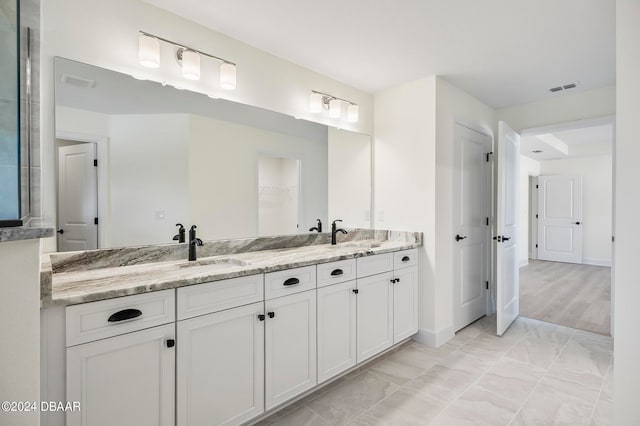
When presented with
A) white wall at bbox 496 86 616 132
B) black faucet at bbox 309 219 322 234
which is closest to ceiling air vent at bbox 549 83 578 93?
white wall at bbox 496 86 616 132

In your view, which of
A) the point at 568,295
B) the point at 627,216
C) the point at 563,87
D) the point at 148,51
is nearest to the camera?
the point at 627,216

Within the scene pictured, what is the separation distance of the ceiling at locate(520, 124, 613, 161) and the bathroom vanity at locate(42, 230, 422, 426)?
4.62 m

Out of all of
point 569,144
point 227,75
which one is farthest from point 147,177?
point 569,144

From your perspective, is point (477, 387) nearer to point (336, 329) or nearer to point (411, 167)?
point (336, 329)

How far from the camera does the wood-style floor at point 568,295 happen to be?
3.56m

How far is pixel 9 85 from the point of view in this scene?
99 cm

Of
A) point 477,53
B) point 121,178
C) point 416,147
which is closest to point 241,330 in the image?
point 121,178

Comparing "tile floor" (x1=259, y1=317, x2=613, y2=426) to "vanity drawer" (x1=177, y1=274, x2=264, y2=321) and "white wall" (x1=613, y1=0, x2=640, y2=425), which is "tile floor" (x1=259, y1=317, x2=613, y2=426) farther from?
"vanity drawer" (x1=177, y1=274, x2=264, y2=321)

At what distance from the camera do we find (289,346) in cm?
190

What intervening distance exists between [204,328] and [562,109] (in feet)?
13.1

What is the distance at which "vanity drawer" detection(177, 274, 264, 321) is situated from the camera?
58.5 inches

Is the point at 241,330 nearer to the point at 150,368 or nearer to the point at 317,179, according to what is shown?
the point at 150,368

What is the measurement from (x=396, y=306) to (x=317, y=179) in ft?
4.27

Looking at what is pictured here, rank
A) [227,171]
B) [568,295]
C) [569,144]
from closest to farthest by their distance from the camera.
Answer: [227,171] < [568,295] < [569,144]
